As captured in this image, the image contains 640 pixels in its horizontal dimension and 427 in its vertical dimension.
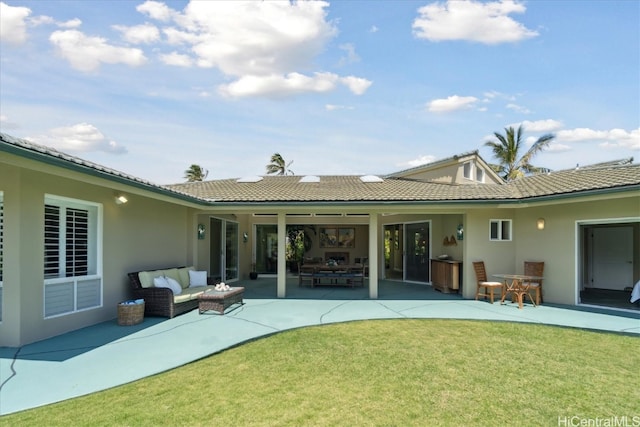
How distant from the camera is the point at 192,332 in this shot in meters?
7.78

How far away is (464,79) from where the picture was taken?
48.0 feet

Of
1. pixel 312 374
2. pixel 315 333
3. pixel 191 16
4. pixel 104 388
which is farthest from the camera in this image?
pixel 191 16

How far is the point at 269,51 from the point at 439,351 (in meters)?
12.7

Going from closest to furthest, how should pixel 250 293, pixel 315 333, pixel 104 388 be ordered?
pixel 104 388 < pixel 315 333 < pixel 250 293

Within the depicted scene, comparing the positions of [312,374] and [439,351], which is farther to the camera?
[439,351]

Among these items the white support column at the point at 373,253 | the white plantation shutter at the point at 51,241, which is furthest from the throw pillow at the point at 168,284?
the white support column at the point at 373,253

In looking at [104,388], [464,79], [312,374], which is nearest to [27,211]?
[104,388]

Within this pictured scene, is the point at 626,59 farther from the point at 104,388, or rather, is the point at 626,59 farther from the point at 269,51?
the point at 104,388

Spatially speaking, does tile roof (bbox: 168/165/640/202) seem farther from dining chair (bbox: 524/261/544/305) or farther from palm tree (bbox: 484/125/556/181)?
palm tree (bbox: 484/125/556/181)

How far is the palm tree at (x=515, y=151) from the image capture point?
35406 millimetres

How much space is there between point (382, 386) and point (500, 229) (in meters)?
9.14

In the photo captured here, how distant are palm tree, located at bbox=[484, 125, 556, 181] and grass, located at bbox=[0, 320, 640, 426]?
104 feet

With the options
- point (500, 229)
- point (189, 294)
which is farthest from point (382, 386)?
point (500, 229)

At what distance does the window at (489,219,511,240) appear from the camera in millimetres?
12523
